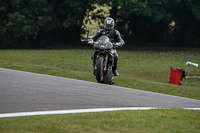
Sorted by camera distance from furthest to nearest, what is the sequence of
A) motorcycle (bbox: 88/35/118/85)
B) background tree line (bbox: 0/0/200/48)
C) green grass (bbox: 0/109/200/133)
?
background tree line (bbox: 0/0/200/48) → motorcycle (bbox: 88/35/118/85) → green grass (bbox: 0/109/200/133)

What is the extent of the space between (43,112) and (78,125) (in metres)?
1.13

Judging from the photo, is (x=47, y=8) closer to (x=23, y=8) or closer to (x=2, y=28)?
(x=23, y=8)

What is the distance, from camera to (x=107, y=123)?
5527 millimetres

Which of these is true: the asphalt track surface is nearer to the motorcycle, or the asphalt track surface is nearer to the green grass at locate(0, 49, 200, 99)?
the motorcycle

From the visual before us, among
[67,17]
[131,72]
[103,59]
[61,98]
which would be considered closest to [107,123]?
[61,98]

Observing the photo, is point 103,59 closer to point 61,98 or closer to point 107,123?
point 61,98

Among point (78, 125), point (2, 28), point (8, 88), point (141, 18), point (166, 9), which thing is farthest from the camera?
point (141, 18)

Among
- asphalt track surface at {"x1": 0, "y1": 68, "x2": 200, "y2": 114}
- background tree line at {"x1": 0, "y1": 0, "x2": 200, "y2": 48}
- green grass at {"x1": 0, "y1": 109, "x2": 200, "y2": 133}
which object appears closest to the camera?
green grass at {"x1": 0, "y1": 109, "x2": 200, "y2": 133}

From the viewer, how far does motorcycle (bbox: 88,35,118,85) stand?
1064 cm

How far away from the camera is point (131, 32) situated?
158 feet

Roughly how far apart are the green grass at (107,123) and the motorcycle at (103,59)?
3979 millimetres

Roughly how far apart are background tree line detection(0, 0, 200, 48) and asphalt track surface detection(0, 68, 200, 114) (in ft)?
75.8

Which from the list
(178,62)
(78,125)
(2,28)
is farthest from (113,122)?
(2,28)

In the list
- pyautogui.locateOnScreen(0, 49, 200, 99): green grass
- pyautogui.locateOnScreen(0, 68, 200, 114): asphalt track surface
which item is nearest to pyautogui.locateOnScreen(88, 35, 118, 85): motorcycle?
pyautogui.locateOnScreen(0, 68, 200, 114): asphalt track surface
